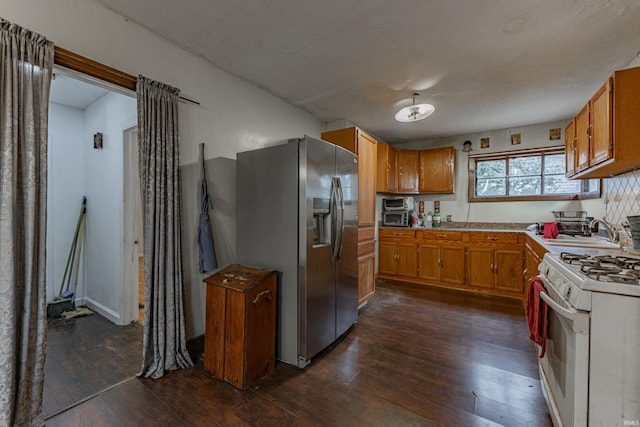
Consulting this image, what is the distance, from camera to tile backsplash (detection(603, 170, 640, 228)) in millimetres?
2230

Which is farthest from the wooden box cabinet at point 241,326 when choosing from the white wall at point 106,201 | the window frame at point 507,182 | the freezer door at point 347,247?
the window frame at point 507,182

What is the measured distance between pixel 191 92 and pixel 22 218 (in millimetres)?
1479

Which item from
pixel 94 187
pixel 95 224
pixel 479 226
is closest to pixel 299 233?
pixel 95 224

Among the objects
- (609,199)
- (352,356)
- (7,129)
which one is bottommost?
(352,356)

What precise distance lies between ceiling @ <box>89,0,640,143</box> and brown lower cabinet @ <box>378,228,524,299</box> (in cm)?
197

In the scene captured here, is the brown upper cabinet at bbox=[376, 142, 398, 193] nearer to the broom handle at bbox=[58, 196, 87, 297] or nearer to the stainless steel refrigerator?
the stainless steel refrigerator

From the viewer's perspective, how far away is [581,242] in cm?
248

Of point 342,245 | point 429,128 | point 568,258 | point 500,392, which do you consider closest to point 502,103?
point 429,128

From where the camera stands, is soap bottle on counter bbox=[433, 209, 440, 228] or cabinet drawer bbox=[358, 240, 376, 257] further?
soap bottle on counter bbox=[433, 209, 440, 228]

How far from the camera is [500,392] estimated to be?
1811 millimetres

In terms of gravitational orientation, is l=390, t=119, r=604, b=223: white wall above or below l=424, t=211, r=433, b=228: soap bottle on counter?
above

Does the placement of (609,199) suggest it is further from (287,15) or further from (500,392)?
(287,15)

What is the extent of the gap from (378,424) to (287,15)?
8.91 feet

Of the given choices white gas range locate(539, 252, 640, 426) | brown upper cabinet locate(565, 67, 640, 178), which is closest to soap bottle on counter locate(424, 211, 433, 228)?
brown upper cabinet locate(565, 67, 640, 178)
